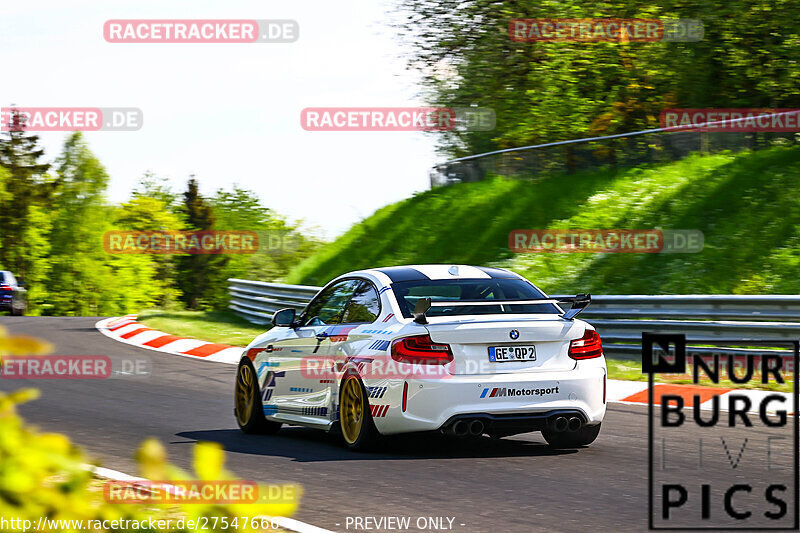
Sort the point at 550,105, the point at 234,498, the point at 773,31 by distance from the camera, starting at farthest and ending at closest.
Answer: the point at 550,105
the point at 773,31
the point at 234,498

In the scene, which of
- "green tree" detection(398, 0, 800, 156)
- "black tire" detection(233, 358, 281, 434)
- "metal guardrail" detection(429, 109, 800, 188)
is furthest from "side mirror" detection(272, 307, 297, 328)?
"green tree" detection(398, 0, 800, 156)

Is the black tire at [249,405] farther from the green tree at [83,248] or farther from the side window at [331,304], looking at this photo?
the green tree at [83,248]

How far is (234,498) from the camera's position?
2.56 metres

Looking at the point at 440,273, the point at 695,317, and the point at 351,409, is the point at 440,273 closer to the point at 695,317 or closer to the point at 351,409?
the point at 351,409

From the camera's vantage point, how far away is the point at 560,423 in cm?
823

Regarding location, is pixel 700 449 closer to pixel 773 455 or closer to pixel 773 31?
pixel 773 455

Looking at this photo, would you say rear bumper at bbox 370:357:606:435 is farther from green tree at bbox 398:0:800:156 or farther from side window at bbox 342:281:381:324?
green tree at bbox 398:0:800:156

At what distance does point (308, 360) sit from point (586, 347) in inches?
93.1

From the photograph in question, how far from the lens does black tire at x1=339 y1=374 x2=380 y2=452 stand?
331 inches

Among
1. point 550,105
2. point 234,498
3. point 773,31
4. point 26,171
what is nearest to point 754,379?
point 234,498

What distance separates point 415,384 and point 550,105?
69.6 feet

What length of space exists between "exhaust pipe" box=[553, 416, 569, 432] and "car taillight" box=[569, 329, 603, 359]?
1.55 feet

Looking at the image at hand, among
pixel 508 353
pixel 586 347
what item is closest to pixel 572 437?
pixel 586 347

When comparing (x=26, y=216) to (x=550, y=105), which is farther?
(x=26, y=216)
